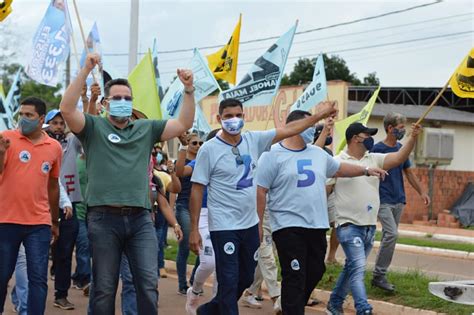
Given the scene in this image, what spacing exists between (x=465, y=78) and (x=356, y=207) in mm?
1719

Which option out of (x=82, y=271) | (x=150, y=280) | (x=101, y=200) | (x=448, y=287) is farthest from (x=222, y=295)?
(x=82, y=271)

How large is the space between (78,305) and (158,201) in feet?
6.71

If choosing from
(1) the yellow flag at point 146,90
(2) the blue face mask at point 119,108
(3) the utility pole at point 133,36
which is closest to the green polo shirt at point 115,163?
(2) the blue face mask at point 119,108

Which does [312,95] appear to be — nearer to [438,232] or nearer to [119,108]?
[119,108]

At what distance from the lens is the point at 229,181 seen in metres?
6.45

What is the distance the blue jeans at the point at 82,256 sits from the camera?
901cm

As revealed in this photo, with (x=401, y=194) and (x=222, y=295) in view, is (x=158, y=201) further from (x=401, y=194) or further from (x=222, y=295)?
(x=401, y=194)

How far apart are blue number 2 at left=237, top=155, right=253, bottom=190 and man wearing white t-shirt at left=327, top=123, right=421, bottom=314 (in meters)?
1.54

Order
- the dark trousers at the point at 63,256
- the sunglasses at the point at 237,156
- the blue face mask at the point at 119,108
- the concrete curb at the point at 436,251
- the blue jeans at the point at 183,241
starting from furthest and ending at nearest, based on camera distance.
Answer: the concrete curb at the point at 436,251 → the blue jeans at the point at 183,241 → the dark trousers at the point at 63,256 → the sunglasses at the point at 237,156 → the blue face mask at the point at 119,108

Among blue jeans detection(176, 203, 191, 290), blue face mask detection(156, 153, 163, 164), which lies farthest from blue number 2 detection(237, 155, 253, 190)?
blue jeans detection(176, 203, 191, 290)

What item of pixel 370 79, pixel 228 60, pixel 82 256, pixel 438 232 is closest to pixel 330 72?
pixel 370 79

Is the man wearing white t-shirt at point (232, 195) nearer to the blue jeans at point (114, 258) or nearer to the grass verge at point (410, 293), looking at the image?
the blue jeans at point (114, 258)

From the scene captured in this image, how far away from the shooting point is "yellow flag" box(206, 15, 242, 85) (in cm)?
1314

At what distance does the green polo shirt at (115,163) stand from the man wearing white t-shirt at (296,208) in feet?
5.11
